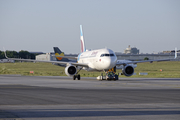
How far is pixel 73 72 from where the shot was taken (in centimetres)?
4356

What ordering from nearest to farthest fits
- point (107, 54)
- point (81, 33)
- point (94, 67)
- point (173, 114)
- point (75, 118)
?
point (75, 118) < point (173, 114) < point (107, 54) < point (94, 67) < point (81, 33)

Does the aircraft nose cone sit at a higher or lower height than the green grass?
higher

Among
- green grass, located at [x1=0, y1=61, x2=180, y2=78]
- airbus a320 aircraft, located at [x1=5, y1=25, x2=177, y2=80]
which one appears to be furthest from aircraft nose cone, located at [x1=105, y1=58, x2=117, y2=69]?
green grass, located at [x1=0, y1=61, x2=180, y2=78]

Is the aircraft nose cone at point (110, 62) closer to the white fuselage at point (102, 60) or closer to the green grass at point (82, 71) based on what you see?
the white fuselage at point (102, 60)

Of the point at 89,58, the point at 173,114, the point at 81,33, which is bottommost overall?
the point at 173,114

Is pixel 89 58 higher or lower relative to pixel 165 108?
higher

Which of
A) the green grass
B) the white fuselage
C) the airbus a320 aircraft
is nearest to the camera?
the white fuselage

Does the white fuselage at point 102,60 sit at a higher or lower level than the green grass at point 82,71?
higher

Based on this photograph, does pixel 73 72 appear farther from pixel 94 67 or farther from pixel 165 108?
pixel 165 108

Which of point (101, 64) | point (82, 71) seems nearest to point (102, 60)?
point (101, 64)

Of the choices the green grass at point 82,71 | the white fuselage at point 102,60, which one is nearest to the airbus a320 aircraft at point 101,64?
the white fuselage at point 102,60

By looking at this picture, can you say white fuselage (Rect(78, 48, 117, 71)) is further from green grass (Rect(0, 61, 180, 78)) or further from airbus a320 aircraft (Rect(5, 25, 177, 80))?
green grass (Rect(0, 61, 180, 78))

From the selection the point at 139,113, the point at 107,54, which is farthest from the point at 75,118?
the point at 107,54

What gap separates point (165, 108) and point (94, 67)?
29.5 m
